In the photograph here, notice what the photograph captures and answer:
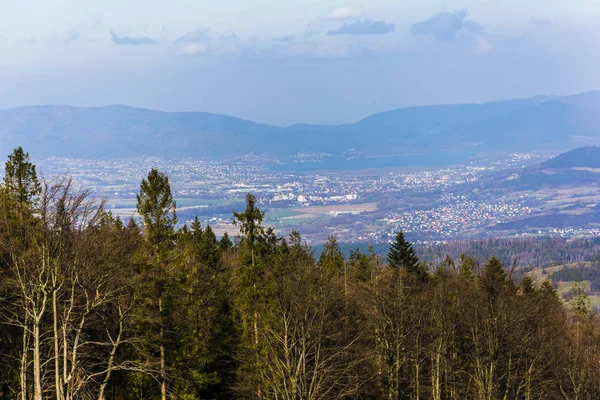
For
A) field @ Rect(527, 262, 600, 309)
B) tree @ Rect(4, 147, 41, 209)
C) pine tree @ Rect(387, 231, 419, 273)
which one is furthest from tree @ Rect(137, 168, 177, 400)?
field @ Rect(527, 262, 600, 309)

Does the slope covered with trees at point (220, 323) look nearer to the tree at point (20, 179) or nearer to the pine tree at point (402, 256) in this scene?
the tree at point (20, 179)

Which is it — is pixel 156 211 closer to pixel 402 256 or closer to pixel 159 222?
pixel 159 222

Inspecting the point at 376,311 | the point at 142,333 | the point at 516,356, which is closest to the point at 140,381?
the point at 142,333

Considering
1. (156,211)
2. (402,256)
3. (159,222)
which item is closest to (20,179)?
(156,211)

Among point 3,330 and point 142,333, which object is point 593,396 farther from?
point 3,330

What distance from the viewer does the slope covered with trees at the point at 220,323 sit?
16969 millimetres

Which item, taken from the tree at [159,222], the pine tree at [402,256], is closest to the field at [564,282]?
the pine tree at [402,256]

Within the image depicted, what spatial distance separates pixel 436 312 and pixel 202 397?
10530mm

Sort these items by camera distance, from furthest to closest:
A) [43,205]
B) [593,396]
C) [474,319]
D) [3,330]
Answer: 1. [474,319]
2. [593,396]
3. [3,330]
4. [43,205]

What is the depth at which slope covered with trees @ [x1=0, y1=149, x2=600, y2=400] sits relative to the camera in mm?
16969

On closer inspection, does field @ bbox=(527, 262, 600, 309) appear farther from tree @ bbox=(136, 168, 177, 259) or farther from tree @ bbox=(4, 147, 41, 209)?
tree @ bbox=(136, 168, 177, 259)

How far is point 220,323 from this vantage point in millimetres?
30703

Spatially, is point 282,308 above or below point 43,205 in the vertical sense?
below

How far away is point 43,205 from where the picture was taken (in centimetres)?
1548
